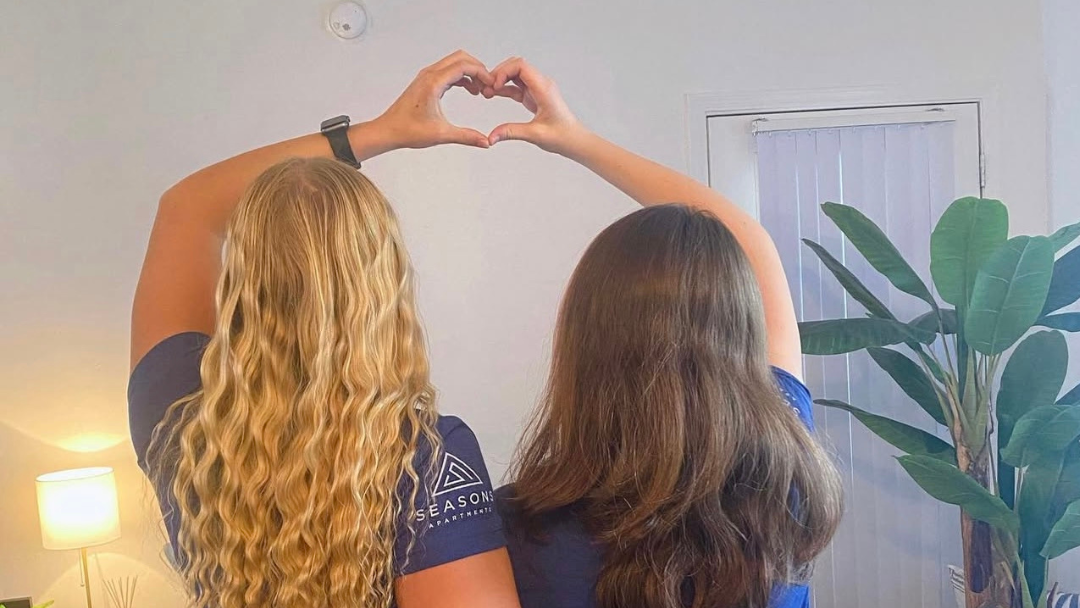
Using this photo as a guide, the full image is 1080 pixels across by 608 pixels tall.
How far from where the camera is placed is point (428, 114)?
45.8 inches

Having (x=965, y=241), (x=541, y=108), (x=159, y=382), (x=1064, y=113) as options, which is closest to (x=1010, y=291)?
(x=965, y=241)

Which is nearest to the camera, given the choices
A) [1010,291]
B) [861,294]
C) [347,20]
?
[1010,291]

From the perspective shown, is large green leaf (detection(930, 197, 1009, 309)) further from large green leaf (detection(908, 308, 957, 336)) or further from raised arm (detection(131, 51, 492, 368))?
raised arm (detection(131, 51, 492, 368))

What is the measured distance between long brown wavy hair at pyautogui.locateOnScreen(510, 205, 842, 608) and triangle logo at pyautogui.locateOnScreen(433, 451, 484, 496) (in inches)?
3.4

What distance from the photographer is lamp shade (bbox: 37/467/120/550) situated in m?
2.29

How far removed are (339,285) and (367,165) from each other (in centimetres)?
Answer: 185

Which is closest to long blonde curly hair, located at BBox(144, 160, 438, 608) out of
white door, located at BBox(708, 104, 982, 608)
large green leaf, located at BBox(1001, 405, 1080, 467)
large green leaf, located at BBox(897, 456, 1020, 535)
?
large green leaf, located at BBox(897, 456, 1020, 535)

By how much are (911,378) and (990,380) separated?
0.19 metres

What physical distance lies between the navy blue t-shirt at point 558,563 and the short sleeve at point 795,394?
0.31 m

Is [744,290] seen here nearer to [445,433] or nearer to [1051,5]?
[445,433]

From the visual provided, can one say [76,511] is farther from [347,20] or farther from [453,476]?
[453,476]

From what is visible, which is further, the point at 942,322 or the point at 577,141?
the point at 942,322

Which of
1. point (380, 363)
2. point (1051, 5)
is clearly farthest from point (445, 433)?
point (1051, 5)

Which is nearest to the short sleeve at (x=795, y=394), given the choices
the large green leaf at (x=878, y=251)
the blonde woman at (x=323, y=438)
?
the blonde woman at (x=323, y=438)
